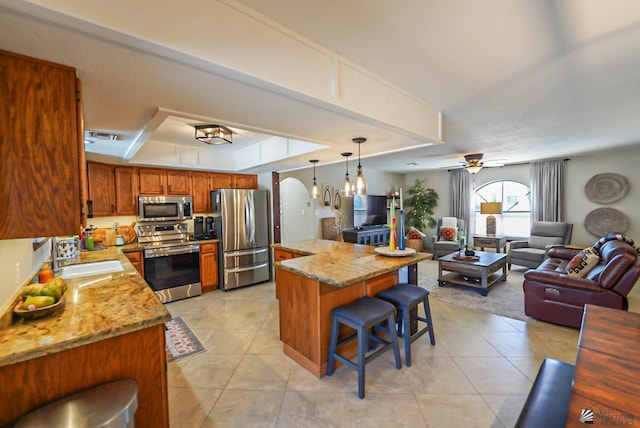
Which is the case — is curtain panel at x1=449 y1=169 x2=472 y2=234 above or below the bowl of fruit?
above

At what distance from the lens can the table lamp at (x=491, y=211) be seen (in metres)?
6.16

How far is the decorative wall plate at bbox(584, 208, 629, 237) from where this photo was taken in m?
5.22

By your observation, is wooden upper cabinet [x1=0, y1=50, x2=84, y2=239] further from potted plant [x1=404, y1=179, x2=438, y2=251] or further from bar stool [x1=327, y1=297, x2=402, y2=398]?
potted plant [x1=404, y1=179, x2=438, y2=251]

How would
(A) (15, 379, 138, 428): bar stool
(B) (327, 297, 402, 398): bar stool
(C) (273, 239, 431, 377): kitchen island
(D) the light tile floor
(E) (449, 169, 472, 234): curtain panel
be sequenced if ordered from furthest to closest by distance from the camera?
(E) (449, 169, 472, 234): curtain panel → (C) (273, 239, 431, 377): kitchen island → (B) (327, 297, 402, 398): bar stool → (D) the light tile floor → (A) (15, 379, 138, 428): bar stool

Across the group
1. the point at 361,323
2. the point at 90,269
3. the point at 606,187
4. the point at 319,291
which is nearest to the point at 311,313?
the point at 319,291

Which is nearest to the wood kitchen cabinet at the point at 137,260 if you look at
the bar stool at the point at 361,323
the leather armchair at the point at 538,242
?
the bar stool at the point at 361,323

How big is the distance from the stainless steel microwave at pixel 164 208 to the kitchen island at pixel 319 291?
249 cm

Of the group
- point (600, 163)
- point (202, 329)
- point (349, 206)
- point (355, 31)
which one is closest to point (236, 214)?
point (202, 329)

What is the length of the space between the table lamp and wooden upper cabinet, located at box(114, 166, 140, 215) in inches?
274

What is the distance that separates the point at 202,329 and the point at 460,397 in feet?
8.68

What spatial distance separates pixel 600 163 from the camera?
5.47 metres

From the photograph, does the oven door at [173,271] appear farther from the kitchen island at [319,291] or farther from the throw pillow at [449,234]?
the throw pillow at [449,234]

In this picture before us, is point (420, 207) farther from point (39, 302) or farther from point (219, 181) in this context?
point (39, 302)
